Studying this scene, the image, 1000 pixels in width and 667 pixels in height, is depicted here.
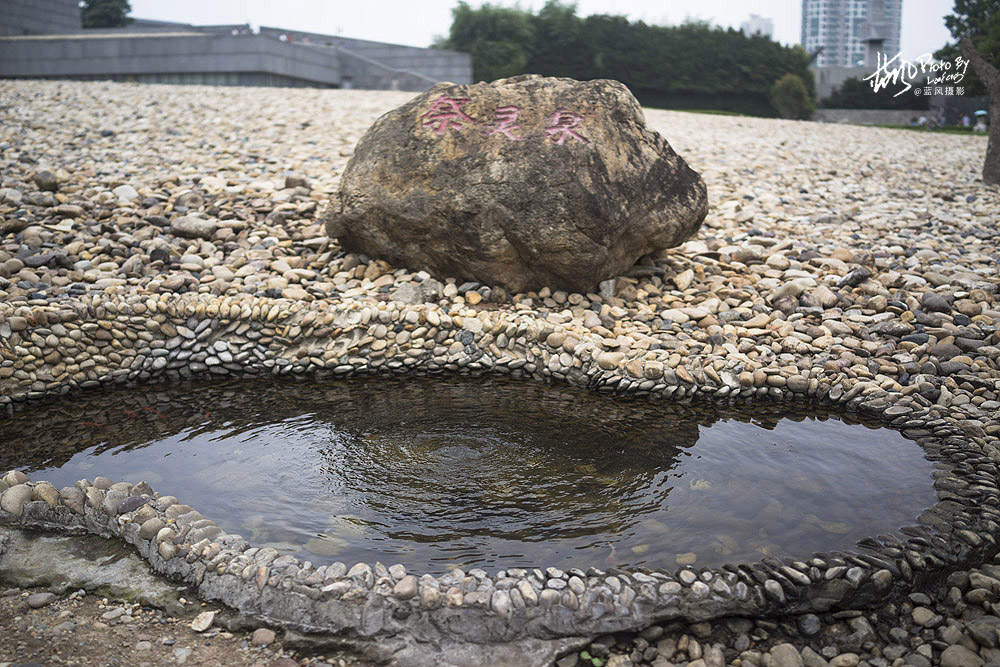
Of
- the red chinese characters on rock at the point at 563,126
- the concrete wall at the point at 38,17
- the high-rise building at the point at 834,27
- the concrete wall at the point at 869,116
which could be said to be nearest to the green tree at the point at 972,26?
the concrete wall at the point at 869,116

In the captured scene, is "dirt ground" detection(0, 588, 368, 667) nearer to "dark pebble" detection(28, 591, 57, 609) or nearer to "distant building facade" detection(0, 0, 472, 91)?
"dark pebble" detection(28, 591, 57, 609)

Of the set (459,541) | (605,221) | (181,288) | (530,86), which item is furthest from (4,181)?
(459,541)

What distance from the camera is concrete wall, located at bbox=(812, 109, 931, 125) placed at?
25453mm

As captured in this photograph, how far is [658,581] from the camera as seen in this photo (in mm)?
3105

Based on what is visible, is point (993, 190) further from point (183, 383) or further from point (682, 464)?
point (183, 383)

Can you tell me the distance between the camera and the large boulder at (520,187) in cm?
580

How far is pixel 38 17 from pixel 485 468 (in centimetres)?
2823

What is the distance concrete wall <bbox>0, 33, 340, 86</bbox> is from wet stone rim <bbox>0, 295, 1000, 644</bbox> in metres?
15.4

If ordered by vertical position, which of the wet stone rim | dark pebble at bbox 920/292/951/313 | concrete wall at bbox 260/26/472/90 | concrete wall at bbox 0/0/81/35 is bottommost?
the wet stone rim

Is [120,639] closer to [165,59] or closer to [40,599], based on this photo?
[40,599]

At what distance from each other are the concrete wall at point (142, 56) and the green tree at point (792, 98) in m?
16.0

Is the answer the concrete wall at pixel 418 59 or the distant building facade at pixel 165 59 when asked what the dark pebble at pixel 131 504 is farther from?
the concrete wall at pixel 418 59

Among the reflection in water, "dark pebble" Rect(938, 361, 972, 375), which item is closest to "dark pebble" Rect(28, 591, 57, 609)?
the reflection in water

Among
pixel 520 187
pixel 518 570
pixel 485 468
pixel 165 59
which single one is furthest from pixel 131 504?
pixel 165 59
